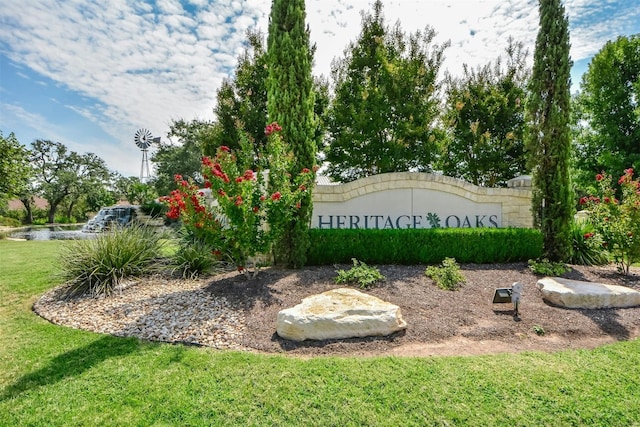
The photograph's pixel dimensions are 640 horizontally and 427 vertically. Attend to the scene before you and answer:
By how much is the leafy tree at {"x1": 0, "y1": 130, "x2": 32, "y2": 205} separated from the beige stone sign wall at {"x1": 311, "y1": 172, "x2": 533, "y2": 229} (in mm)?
17927

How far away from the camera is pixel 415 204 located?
784 centimetres

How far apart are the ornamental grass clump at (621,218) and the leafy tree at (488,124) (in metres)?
5.69

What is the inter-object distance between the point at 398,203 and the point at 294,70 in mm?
3805

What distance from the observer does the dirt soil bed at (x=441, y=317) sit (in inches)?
139

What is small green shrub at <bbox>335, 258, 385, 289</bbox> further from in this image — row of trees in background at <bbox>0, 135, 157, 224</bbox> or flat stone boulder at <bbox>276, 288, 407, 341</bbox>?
row of trees in background at <bbox>0, 135, 157, 224</bbox>

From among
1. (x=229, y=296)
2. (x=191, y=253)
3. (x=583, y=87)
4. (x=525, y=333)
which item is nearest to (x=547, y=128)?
(x=525, y=333)

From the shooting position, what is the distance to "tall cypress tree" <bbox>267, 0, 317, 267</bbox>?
20.4ft

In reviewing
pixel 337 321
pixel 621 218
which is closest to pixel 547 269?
pixel 621 218

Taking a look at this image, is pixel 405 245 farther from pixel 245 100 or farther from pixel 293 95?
pixel 245 100

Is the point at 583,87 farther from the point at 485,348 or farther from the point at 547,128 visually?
the point at 485,348

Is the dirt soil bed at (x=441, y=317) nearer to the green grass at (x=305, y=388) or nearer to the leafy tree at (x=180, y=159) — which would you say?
the green grass at (x=305, y=388)

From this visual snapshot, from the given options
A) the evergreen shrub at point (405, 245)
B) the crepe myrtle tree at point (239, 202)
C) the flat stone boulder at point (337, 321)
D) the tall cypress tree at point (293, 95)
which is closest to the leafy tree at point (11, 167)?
the crepe myrtle tree at point (239, 202)

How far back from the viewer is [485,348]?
11.4 ft

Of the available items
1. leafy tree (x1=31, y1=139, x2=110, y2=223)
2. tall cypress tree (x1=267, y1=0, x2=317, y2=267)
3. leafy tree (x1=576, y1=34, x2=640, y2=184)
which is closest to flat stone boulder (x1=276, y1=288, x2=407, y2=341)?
tall cypress tree (x1=267, y1=0, x2=317, y2=267)
